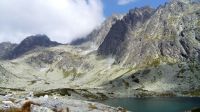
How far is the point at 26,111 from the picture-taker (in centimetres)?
3256

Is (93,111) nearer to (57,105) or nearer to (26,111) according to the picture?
(57,105)

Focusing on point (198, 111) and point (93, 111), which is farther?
point (198, 111)

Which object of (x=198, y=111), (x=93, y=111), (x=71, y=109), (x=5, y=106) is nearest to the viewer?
(x=5, y=106)

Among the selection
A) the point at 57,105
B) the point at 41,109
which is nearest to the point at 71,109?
the point at 57,105

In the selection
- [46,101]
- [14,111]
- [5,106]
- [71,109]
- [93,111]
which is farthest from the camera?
[93,111]

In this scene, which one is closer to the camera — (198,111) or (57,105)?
(57,105)

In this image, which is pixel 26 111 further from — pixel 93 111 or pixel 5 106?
pixel 93 111

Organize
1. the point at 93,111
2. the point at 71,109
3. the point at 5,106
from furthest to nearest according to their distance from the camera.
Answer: the point at 93,111
the point at 71,109
the point at 5,106

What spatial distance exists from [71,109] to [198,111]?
10399cm

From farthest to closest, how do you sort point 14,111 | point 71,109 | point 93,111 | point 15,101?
point 93,111 < point 71,109 < point 15,101 < point 14,111

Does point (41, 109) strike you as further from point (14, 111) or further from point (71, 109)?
point (71, 109)

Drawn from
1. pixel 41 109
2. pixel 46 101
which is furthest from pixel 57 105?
pixel 41 109

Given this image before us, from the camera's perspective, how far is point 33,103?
35094 millimetres

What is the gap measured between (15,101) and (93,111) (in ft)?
48.4
